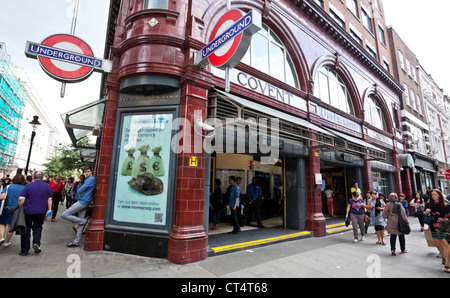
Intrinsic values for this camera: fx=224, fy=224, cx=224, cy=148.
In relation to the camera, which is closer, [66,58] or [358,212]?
[66,58]

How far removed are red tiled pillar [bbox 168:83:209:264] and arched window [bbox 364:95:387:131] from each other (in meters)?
12.2

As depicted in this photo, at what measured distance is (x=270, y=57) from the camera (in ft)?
29.2

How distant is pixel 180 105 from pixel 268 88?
148 inches

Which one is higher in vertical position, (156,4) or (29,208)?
(156,4)

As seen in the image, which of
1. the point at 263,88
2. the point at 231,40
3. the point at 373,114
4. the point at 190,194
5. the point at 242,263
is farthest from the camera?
the point at 373,114

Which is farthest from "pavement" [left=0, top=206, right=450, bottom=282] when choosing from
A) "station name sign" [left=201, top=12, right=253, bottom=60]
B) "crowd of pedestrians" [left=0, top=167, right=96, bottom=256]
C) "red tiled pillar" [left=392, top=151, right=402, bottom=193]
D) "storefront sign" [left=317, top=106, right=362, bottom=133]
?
"red tiled pillar" [left=392, top=151, right=402, bottom=193]

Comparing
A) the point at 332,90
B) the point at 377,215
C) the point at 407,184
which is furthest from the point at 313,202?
the point at 407,184

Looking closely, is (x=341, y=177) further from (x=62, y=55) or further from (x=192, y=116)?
(x=62, y=55)

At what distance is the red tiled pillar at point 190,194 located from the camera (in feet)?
15.9

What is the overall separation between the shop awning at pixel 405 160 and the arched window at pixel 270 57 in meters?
12.1

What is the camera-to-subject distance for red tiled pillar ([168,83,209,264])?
486 cm

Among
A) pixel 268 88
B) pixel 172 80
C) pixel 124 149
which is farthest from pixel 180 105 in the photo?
pixel 268 88

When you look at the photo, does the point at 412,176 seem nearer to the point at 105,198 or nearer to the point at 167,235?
the point at 167,235

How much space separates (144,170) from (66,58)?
350 cm
